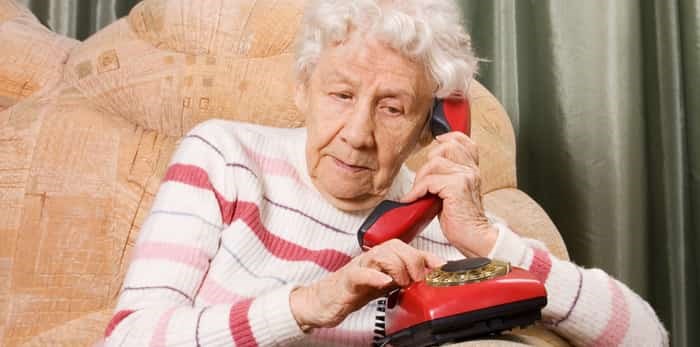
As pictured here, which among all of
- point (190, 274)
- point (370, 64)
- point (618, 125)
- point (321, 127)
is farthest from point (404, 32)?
point (618, 125)

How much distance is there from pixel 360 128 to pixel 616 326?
0.46 m

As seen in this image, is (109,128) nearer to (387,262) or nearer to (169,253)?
(169,253)

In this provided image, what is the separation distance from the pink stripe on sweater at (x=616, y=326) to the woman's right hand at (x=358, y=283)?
1.10 feet

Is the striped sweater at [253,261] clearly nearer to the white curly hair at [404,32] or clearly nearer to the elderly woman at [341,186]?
the elderly woman at [341,186]

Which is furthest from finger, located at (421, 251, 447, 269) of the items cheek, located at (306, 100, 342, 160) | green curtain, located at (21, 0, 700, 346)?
green curtain, located at (21, 0, 700, 346)

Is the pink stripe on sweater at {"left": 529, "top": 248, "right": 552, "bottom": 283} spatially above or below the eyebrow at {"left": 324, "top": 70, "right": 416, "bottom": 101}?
below

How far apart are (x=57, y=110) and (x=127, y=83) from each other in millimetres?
125

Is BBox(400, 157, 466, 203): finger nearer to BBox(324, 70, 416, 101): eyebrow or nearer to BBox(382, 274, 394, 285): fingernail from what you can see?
BBox(324, 70, 416, 101): eyebrow

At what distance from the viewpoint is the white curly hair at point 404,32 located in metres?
1.15

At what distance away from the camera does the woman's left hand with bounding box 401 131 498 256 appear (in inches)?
45.0

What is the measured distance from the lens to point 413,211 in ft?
3.64

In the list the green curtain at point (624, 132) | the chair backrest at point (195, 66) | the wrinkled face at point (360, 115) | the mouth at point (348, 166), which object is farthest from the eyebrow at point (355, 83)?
the green curtain at point (624, 132)

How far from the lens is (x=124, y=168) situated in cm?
137

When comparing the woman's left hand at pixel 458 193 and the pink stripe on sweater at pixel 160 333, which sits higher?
the woman's left hand at pixel 458 193
